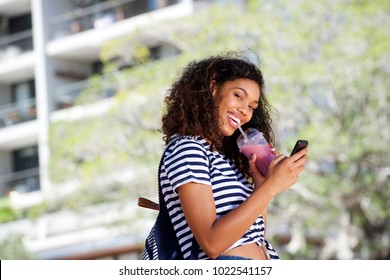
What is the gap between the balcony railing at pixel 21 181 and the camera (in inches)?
989

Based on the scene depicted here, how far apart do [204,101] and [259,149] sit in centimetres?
18

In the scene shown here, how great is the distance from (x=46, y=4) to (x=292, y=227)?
12.0m

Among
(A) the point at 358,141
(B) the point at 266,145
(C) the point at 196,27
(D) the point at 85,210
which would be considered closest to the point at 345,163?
(A) the point at 358,141

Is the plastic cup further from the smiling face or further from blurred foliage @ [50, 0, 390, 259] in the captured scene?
blurred foliage @ [50, 0, 390, 259]

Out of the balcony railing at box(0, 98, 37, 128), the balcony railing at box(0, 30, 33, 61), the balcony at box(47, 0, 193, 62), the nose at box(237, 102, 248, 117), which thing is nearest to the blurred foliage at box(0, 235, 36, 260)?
the balcony railing at box(0, 98, 37, 128)

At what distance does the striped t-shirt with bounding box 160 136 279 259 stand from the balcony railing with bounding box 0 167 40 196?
22.7 meters

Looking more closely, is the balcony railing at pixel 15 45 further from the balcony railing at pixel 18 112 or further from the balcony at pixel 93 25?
the balcony railing at pixel 18 112

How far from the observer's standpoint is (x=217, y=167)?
→ 2438 millimetres

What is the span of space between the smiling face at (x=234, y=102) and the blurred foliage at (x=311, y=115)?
12.1m

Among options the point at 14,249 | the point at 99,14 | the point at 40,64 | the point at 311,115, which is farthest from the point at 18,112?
the point at 311,115

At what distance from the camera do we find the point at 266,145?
2539mm

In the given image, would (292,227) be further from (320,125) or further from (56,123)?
(56,123)

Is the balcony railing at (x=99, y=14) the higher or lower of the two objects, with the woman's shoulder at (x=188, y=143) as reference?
higher

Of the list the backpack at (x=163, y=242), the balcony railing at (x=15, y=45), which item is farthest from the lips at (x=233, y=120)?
the balcony railing at (x=15, y=45)
